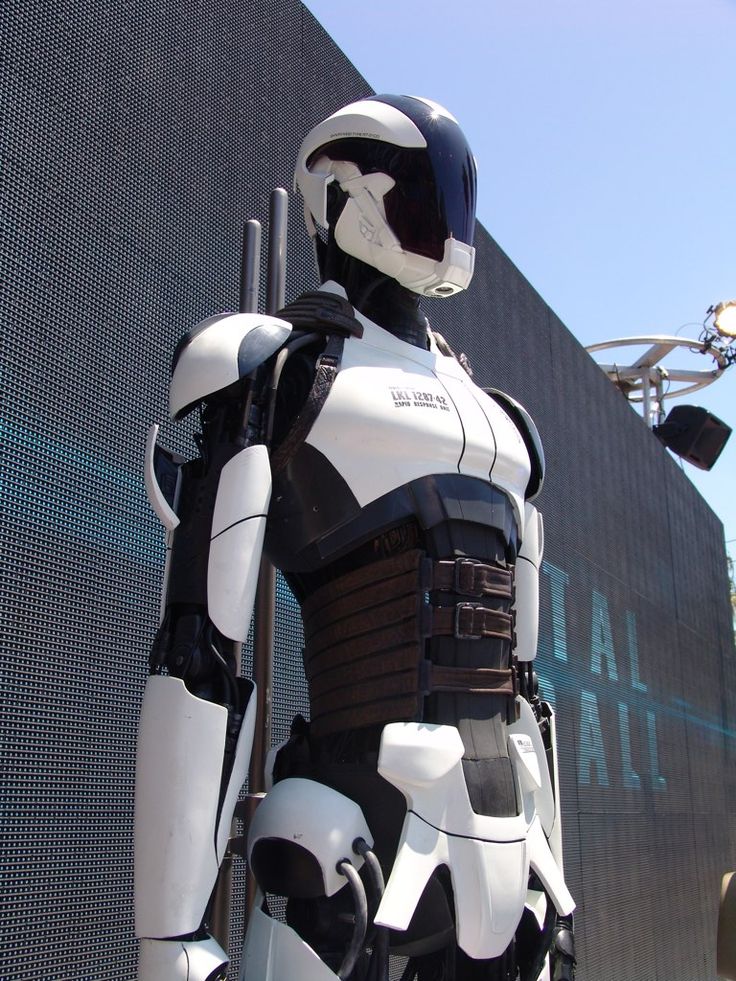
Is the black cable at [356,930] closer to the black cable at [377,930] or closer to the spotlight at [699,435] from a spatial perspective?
the black cable at [377,930]

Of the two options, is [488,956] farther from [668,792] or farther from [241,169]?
[668,792]

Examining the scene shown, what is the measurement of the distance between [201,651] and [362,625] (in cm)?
24

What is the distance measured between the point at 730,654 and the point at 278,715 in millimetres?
6467

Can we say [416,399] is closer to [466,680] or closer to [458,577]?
[458,577]

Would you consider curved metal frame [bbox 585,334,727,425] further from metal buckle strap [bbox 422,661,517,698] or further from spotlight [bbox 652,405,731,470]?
metal buckle strap [bbox 422,661,517,698]

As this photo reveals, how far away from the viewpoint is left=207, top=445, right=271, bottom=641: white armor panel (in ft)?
4.21

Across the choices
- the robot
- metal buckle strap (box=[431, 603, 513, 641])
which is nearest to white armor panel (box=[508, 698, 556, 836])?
the robot

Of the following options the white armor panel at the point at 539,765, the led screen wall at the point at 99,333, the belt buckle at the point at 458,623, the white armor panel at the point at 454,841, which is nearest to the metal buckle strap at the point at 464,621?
the belt buckle at the point at 458,623

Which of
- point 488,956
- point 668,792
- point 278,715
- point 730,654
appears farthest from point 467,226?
point 730,654

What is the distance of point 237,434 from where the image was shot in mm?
1365

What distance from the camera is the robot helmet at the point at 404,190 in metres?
1.54

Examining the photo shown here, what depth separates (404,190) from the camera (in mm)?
1533

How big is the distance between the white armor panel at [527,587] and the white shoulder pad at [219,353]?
0.55 metres

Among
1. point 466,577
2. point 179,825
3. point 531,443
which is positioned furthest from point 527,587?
point 179,825
